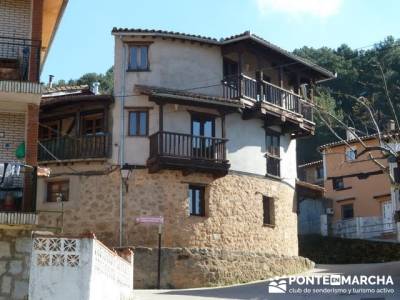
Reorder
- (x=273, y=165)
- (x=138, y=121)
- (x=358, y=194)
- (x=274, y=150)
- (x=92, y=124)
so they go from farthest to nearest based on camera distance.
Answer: (x=358, y=194) → (x=274, y=150) → (x=273, y=165) → (x=92, y=124) → (x=138, y=121)

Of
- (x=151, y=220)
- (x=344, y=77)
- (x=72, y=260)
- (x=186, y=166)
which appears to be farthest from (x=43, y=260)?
(x=344, y=77)

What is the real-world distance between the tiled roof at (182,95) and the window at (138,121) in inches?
40.2

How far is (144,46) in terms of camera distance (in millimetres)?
29562

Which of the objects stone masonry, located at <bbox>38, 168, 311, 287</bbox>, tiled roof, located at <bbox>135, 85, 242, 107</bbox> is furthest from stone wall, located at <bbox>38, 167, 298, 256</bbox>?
tiled roof, located at <bbox>135, 85, 242, 107</bbox>

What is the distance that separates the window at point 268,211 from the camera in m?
31.3

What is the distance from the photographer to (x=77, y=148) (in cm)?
2880

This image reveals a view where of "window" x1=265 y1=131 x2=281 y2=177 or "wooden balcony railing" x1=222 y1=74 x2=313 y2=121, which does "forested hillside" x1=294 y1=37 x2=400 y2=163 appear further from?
"window" x1=265 y1=131 x2=281 y2=177

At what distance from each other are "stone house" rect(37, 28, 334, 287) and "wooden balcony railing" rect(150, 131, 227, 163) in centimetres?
5

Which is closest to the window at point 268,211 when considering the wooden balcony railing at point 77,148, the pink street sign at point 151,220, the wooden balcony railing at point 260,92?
the wooden balcony railing at point 260,92

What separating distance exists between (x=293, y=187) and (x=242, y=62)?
6.68m

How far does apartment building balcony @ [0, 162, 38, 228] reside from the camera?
48.3 feet

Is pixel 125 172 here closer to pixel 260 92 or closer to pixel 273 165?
pixel 260 92

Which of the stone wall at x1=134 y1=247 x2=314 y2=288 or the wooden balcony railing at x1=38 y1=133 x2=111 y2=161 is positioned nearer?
the stone wall at x1=134 y1=247 x2=314 y2=288

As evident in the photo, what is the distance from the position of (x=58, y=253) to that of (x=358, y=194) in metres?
34.7
